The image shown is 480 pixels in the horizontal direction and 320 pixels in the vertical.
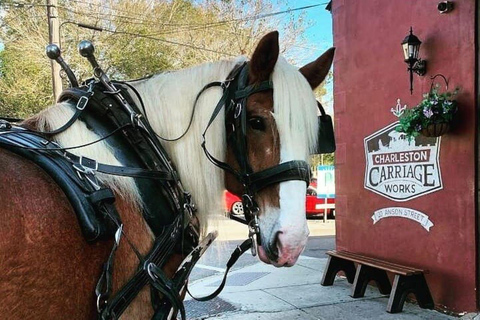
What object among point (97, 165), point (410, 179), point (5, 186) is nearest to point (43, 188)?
point (5, 186)

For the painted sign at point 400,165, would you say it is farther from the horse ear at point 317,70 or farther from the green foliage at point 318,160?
the horse ear at point 317,70

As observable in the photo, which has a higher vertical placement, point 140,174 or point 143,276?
point 140,174

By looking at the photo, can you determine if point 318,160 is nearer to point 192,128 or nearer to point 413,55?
point 413,55

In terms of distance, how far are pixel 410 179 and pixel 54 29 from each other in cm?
974

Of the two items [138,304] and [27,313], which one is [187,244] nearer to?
[138,304]

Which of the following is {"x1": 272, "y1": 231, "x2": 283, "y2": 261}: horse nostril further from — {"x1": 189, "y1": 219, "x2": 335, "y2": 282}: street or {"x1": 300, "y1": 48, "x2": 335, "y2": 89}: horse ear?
{"x1": 300, "y1": 48, "x2": 335, "y2": 89}: horse ear

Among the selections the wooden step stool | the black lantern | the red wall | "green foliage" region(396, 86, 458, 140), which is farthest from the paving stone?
the black lantern

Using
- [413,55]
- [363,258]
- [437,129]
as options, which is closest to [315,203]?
[363,258]

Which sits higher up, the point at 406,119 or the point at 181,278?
the point at 406,119

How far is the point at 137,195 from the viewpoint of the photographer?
1791 mm

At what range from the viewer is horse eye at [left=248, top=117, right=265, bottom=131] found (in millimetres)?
1895

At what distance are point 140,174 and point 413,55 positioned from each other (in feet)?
12.9

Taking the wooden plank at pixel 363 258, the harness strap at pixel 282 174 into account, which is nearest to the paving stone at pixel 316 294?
the wooden plank at pixel 363 258

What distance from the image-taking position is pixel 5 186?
1443 mm
